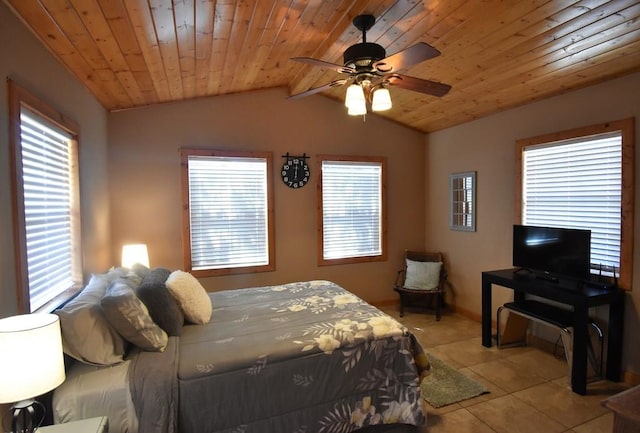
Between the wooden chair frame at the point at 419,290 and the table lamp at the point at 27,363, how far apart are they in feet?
12.7

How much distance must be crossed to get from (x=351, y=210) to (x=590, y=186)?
2647 mm

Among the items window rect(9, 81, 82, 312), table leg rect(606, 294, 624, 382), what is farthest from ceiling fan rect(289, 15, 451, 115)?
table leg rect(606, 294, 624, 382)

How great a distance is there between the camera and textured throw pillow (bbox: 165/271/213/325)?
7.93ft

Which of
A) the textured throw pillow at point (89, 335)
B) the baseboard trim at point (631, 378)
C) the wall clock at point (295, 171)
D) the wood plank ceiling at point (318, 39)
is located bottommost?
the baseboard trim at point (631, 378)

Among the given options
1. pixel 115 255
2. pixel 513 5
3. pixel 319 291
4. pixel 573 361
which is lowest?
pixel 573 361

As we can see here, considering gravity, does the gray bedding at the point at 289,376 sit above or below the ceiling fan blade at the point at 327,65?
below

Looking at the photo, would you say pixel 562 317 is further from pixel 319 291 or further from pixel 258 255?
pixel 258 255

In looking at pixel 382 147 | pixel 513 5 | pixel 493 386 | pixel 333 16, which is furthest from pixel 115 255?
pixel 513 5

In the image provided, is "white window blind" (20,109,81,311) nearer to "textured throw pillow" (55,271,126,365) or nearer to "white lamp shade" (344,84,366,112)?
"textured throw pillow" (55,271,126,365)

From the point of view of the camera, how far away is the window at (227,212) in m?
4.09

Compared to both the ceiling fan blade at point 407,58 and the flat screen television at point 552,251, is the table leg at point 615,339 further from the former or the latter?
the ceiling fan blade at point 407,58

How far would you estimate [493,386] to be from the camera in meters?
2.92

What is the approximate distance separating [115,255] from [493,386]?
4005 mm

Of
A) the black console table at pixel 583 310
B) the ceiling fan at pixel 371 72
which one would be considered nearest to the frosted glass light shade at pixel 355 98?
the ceiling fan at pixel 371 72
